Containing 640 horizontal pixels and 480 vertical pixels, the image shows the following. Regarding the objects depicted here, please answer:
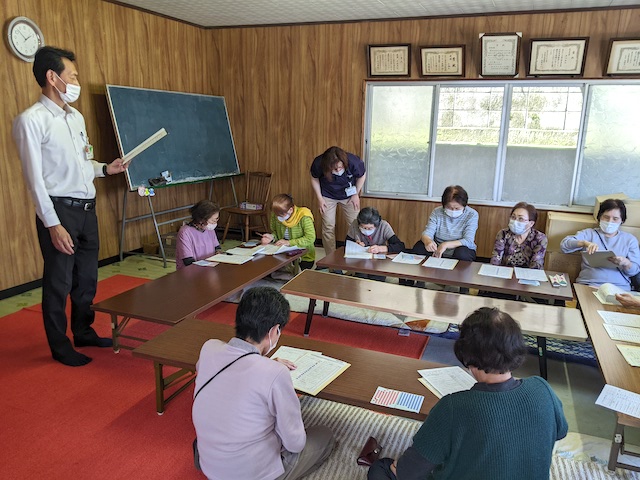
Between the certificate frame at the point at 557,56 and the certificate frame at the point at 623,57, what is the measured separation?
0.21m

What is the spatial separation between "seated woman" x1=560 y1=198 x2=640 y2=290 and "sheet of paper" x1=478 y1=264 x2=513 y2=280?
1.94 feet

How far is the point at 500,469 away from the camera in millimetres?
1197

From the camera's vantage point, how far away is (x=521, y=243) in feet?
11.9

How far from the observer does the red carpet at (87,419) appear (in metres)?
1.99

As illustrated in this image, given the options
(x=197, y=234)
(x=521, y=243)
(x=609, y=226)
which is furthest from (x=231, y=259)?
(x=609, y=226)

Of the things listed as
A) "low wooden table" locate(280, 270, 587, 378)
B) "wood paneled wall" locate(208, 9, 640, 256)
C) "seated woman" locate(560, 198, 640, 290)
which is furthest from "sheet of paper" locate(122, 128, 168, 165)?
"seated woman" locate(560, 198, 640, 290)

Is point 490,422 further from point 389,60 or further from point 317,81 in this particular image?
point 317,81

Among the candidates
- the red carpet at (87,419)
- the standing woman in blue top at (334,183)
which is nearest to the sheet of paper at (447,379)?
the red carpet at (87,419)

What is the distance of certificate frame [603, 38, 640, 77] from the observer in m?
4.22

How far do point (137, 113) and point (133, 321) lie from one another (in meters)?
2.22

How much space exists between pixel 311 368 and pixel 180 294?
1.15 metres

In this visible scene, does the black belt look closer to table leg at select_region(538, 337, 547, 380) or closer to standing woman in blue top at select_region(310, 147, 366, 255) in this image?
standing woman in blue top at select_region(310, 147, 366, 255)

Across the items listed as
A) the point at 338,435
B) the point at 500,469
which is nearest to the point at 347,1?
the point at 338,435

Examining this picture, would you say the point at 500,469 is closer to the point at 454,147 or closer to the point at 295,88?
the point at 454,147
